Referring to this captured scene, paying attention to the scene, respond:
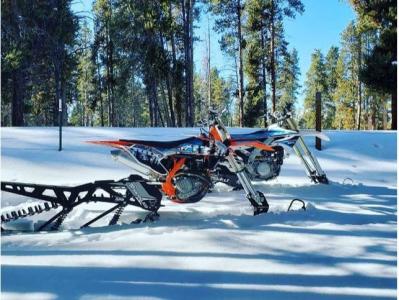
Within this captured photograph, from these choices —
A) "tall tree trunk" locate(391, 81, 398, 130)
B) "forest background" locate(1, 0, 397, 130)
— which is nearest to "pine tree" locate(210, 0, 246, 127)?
"forest background" locate(1, 0, 397, 130)

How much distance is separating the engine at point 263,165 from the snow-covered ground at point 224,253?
0.28 meters

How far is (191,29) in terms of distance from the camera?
20469 millimetres

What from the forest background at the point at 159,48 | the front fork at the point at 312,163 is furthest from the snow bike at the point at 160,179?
the forest background at the point at 159,48

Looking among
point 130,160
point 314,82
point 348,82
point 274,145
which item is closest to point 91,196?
point 130,160

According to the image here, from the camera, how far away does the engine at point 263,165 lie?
6.18 metres

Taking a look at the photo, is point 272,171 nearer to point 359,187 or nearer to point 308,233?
point 359,187

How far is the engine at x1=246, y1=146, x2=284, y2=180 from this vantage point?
243 inches

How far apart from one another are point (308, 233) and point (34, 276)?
7.51 feet

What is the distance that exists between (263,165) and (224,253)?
324cm

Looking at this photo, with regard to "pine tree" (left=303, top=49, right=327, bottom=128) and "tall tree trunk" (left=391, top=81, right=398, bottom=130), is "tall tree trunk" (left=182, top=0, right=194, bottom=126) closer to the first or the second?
"tall tree trunk" (left=391, top=81, right=398, bottom=130)

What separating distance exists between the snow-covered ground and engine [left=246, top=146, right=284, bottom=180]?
279mm

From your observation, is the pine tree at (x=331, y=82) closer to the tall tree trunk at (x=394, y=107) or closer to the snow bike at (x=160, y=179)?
the tall tree trunk at (x=394, y=107)

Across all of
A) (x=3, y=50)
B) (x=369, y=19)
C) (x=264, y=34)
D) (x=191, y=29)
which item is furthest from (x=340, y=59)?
(x=3, y=50)

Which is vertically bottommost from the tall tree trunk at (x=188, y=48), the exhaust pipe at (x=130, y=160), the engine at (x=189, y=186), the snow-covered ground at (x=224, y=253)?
the snow-covered ground at (x=224, y=253)
